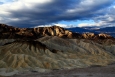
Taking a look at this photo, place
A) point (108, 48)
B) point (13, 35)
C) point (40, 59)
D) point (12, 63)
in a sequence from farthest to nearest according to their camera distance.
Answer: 1. point (13, 35)
2. point (108, 48)
3. point (40, 59)
4. point (12, 63)

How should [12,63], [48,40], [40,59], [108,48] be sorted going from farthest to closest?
[108,48], [48,40], [40,59], [12,63]

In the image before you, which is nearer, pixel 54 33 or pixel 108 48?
pixel 108 48

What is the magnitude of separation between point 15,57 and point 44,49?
21220mm

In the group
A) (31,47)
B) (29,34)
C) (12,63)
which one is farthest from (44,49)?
(29,34)

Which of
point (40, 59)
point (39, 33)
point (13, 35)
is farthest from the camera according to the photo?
point (39, 33)

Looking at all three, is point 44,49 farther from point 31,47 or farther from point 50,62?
point 50,62

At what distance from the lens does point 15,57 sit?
75.0 meters

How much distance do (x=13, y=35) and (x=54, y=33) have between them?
3988 centimetres

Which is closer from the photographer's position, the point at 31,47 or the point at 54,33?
the point at 31,47

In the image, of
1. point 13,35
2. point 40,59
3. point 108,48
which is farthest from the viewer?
point 13,35

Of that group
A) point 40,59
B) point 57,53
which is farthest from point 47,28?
point 40,59

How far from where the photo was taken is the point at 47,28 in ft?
609

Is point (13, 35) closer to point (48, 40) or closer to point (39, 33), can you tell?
point (39, 33)

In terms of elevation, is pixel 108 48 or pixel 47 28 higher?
pixel 47 28
